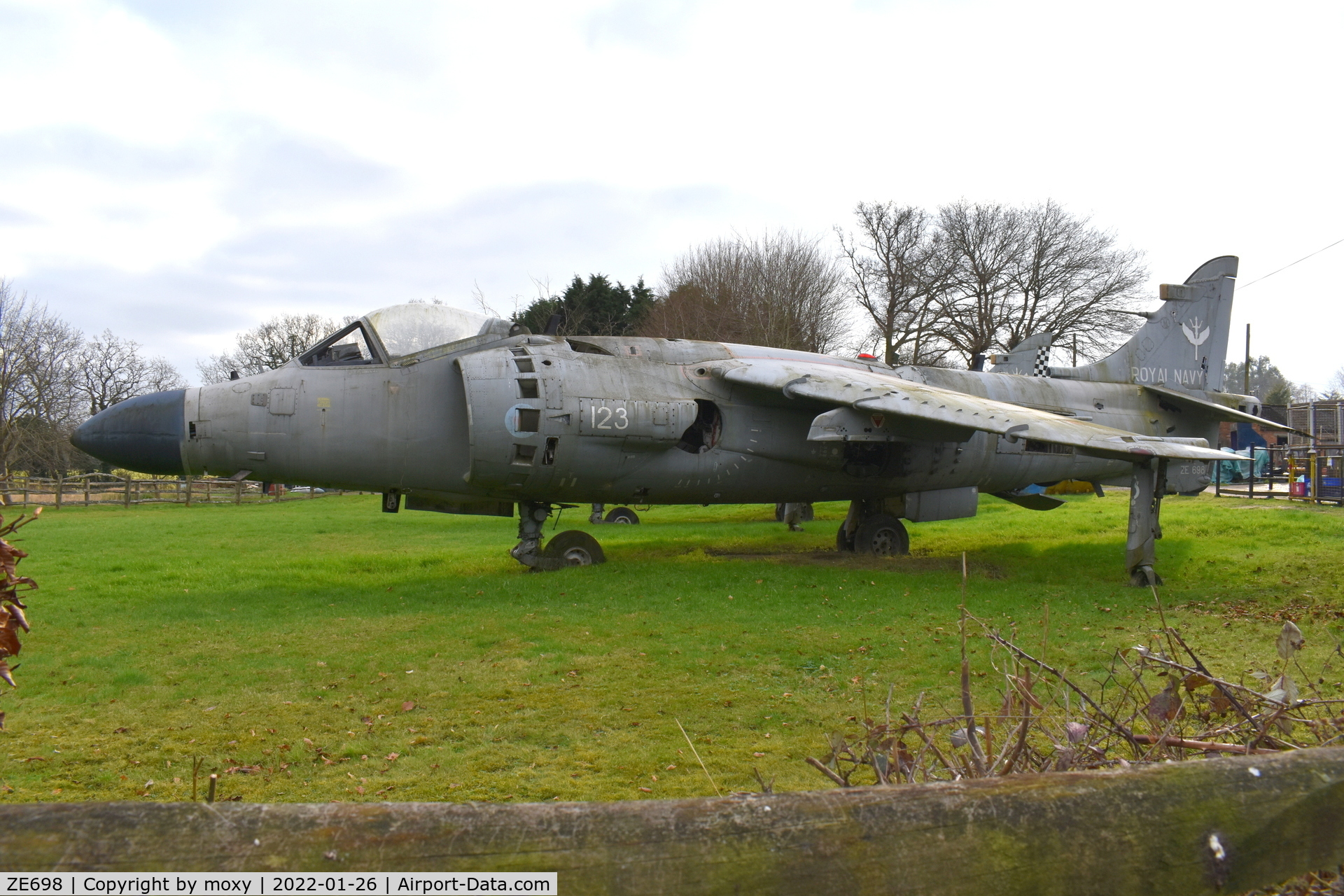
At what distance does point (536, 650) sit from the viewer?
24.5ft

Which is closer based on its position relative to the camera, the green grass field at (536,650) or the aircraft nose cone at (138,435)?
Result: the green grass field at (536,650)

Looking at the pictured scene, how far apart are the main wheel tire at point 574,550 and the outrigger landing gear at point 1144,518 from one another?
6936mm

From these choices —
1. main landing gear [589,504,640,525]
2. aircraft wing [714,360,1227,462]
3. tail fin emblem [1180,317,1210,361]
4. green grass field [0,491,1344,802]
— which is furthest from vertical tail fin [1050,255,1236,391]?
main landing gear [589,504,640,525]

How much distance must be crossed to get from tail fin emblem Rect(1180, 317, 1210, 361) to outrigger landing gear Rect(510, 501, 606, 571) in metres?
12.1

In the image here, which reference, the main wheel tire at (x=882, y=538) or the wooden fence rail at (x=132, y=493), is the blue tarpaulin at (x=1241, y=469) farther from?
the wooden fence rail at (x=132, y=493)

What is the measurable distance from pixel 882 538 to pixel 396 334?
8144mm

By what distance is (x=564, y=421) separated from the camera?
10.7 meters

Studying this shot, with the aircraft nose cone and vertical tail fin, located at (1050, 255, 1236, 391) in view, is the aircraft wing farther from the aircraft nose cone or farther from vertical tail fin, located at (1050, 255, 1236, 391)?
the aircraft nose cone

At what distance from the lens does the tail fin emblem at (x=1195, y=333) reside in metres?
16.6

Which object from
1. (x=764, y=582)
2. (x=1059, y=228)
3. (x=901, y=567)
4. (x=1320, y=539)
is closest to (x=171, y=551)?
(x=764, y=582)

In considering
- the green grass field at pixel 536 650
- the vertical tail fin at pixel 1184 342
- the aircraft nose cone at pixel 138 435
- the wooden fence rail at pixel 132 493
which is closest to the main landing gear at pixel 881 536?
the green grass field at pixel 536 650

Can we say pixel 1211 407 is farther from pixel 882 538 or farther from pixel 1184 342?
pixel 882 538

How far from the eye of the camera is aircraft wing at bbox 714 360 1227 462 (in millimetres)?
10125

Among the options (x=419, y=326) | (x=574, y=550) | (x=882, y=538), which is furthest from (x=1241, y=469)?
(x=419, y=326)
